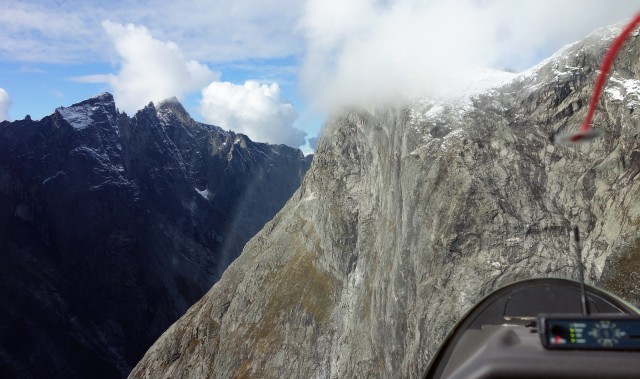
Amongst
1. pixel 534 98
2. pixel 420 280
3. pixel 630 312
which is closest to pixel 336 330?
pixel 420 280

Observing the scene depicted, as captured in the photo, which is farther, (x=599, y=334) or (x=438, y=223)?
(x=438, y=223)

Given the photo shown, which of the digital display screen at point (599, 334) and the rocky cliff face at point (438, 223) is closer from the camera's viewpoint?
the digital display screen at point (599, 334)

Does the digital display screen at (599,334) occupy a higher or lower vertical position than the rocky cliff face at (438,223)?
lower

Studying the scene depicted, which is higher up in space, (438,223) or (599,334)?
(438,223)
